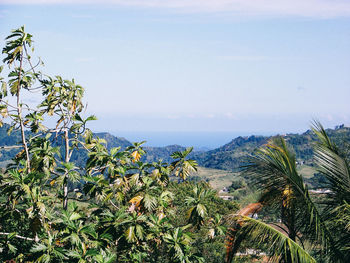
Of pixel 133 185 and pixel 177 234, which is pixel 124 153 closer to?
pixel 133 185

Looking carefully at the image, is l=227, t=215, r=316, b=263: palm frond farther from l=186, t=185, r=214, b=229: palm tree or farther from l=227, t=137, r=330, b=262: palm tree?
l=186, t=185, r=214, b=229: palm tree

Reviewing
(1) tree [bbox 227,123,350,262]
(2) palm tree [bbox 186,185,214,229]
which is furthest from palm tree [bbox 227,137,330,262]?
(2) palm tree [bbox 186,185,214,229]

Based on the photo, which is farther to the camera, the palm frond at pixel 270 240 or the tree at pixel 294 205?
the tree at pixel 294 205

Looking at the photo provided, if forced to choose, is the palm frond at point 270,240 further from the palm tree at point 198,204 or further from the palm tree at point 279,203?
the palm tree at point 198,204

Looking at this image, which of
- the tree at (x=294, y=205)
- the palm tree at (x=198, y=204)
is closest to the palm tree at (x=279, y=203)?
the tree at (x=294, y=205)

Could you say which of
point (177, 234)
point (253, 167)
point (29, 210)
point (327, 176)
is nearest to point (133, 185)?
point (177, 234)

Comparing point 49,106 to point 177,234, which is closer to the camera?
point 177,234

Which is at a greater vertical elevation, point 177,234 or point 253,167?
point 253,167

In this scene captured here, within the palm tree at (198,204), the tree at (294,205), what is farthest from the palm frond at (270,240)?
the palm tree at (198,204)

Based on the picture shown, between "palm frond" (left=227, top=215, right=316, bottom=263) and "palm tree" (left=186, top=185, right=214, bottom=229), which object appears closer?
"palm frond" (left=227, top=215, right=316, bottom=263)

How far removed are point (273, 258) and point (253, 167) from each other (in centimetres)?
150

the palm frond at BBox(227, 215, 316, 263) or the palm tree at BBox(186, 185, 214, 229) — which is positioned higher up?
the palm tree at BBox(186, 185, 214, 229)

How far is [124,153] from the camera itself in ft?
18.5

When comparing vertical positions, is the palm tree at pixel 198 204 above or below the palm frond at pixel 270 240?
above
